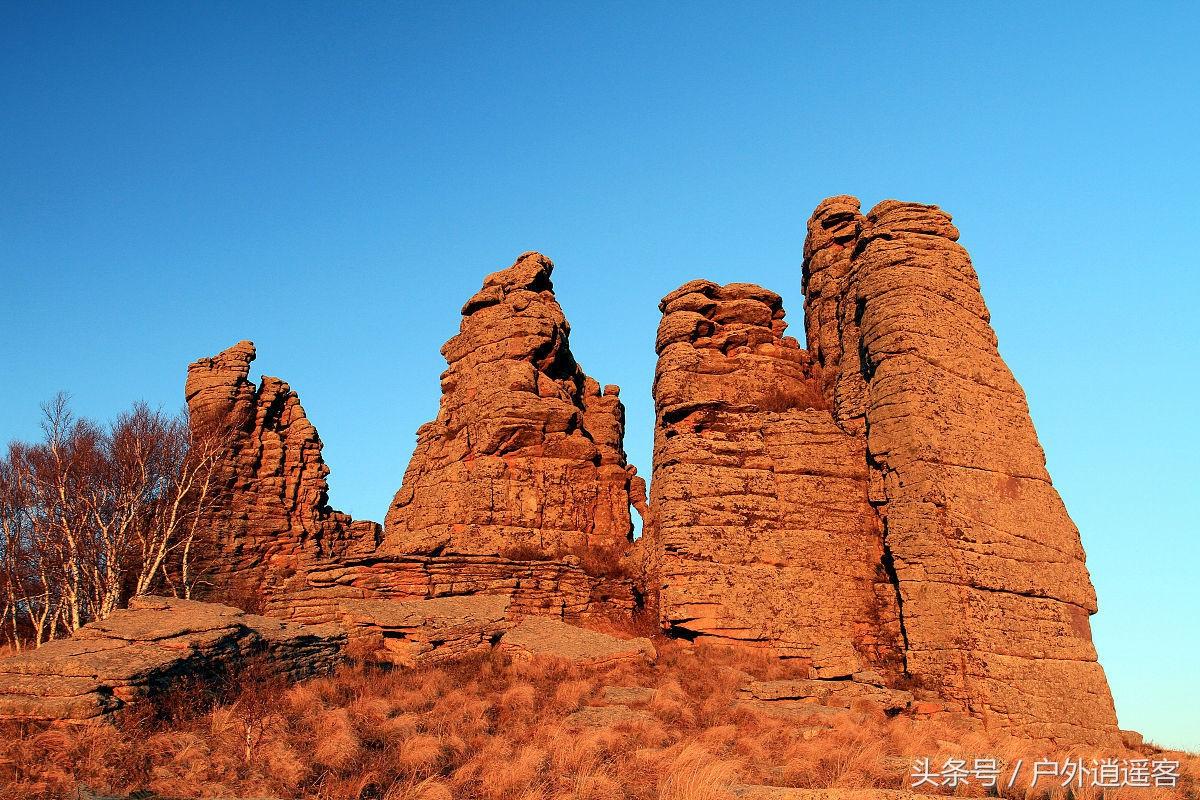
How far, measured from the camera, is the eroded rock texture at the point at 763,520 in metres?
21.0

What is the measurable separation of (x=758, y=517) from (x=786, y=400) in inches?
170

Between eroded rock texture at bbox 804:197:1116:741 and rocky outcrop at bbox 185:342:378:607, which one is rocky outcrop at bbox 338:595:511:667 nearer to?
eroded rock texture at bbox 804:197:1116:741

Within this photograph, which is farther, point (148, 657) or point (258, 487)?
point (258, 487)

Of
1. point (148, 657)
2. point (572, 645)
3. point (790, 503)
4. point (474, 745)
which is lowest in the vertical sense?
point (474, 745)

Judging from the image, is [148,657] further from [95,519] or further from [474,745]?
[95,519]

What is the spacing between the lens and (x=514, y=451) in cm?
2642

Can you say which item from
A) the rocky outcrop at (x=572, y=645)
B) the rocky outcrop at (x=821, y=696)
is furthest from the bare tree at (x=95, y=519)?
the rocky outcrop at (x=821, y=696)

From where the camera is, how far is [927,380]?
69.7ft

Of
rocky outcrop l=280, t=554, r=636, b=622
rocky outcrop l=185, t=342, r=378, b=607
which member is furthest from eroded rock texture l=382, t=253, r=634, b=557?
rocky outcrop l=185, t=342, r=378, b=607

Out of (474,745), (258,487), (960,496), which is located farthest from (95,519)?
(960,496)

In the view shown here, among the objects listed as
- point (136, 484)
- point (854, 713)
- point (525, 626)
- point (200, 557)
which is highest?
point (136, 484)

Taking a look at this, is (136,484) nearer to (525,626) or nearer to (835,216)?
(525,626)

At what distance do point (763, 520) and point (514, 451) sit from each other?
788 centimetres

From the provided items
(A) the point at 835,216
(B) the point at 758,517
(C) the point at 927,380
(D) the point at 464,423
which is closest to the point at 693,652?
(B) the point at 758,517
